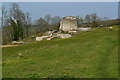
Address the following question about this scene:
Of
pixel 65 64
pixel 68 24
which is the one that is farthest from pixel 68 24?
pixel 65 64

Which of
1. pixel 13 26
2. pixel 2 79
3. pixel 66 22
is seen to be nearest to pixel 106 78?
pixel 2 79

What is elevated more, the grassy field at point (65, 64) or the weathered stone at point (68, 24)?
the weathered stone at point (68, 24)

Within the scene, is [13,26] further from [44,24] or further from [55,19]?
[55,19]

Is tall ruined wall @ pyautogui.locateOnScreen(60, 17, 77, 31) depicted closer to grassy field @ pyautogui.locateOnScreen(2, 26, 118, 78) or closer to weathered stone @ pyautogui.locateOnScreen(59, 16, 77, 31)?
weathered stone @ pyautogui.locateOnScreen(59, 16, 77, 31)

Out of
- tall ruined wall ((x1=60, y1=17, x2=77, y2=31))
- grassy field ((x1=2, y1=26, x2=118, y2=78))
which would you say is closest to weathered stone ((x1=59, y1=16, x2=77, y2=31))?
tall ruined wall ((x1=60, y1=17, x2=77, y2=31))

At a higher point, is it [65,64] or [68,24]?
[68,24]

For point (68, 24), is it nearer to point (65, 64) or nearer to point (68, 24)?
point (68, 24)

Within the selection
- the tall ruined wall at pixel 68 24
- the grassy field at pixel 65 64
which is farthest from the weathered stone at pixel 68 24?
the grassy field at pixel 65 64

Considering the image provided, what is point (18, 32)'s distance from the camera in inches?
3046

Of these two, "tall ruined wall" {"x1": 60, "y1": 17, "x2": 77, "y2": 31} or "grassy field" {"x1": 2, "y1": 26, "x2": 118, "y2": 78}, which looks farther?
"tall ruined wall" {"x1": 60, "y1": 17, "x2": 77, "y2": 31}

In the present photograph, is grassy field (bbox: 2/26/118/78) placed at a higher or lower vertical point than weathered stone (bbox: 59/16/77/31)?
lower

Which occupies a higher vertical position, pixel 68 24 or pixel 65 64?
pixel 68 24

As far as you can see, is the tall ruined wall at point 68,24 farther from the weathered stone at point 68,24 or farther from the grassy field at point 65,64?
the grassy field at point 65,64

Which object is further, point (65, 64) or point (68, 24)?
point (68, 24)
